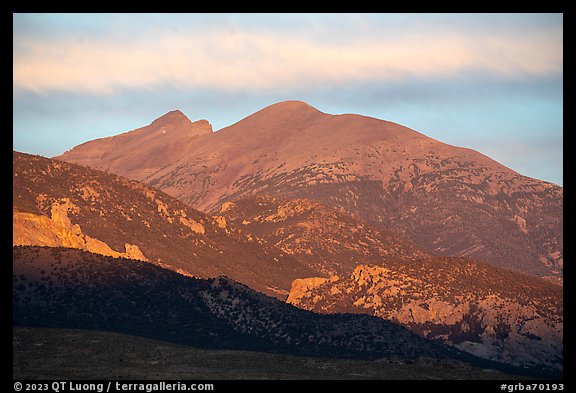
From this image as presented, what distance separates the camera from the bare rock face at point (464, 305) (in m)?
133

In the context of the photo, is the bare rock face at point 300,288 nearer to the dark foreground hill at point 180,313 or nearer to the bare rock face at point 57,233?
the bare rock face at point 57,233

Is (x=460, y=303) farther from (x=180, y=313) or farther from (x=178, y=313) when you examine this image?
(x=178, y=313)

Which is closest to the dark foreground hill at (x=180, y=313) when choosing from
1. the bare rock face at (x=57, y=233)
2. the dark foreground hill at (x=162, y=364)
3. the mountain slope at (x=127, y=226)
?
the bare rock face at (x=57, y=233)

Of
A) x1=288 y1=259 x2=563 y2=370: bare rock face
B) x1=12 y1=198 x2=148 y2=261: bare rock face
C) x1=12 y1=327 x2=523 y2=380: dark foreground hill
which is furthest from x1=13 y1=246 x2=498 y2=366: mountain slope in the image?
x1=12 y1=327 x2=523 y2=380: dark foreground hill

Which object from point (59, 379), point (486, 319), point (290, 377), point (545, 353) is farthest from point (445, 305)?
point (59, 379)

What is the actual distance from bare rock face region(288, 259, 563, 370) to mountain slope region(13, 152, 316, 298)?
16.0 metres

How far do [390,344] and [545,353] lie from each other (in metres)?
26.9

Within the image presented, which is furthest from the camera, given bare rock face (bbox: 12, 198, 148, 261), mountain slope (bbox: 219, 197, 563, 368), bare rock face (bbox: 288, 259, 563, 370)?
mountain slope (bbox: 219, 197, 563, 368)

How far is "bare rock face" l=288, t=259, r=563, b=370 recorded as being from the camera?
133125 mm

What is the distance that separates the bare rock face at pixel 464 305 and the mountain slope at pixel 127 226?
15974mm

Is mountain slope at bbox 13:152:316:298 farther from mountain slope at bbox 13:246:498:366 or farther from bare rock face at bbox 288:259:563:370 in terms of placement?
bare rock face at bbox 288:259:563:370

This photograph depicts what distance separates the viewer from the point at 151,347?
298 ft

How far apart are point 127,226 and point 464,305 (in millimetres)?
50105

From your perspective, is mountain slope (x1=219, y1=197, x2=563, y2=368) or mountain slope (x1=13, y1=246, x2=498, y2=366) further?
mountain slope (x1=219, y1=197, x2=563, y2=368)
